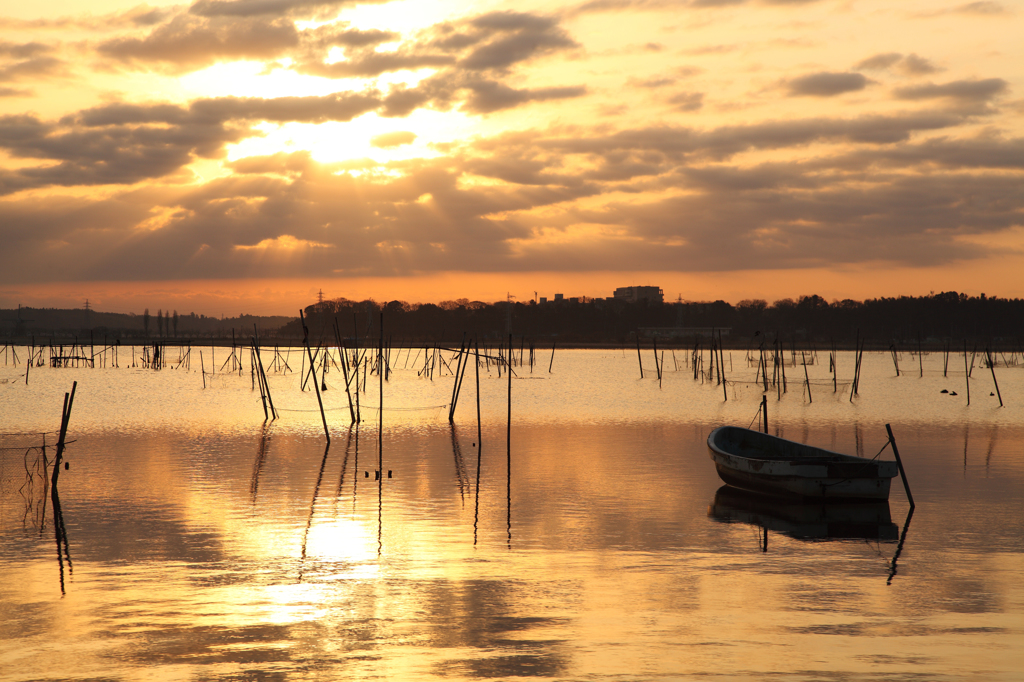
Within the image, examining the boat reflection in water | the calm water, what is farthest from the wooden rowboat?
the calm water

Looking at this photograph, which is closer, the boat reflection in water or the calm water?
the calm water

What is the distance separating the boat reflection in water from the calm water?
10cm

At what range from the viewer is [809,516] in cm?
1898

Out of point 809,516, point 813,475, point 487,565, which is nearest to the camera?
point 487,565

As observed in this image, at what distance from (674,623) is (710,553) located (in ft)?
13.5

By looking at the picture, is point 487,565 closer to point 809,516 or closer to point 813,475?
point 809,516

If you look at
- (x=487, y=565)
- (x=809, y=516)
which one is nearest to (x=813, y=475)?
(x=809, y=516)

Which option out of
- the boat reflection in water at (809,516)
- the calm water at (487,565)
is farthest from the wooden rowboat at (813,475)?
the calm water at (487,565)

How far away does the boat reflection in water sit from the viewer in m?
17.2

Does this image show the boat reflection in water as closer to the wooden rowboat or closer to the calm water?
the calm water

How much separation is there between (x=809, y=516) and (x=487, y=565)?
8498 millimetres

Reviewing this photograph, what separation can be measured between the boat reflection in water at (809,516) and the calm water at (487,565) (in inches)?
3.9

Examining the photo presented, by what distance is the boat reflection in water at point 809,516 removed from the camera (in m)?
17.2

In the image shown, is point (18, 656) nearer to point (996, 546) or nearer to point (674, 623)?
point (674, 623)
